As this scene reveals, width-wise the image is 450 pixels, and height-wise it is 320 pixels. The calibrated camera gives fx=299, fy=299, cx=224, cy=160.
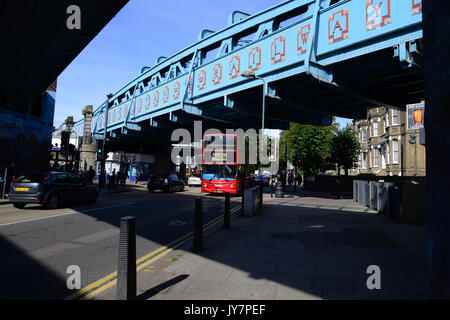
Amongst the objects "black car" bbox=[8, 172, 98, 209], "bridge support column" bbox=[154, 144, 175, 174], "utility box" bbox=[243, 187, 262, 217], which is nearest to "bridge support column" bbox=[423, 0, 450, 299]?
"utility box" bbox=[243, 187, 262, 217]

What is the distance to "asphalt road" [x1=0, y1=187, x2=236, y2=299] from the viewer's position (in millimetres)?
4188

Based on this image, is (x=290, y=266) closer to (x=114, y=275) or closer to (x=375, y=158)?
(x=114, y=275)

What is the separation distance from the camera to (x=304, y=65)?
42.2 feet

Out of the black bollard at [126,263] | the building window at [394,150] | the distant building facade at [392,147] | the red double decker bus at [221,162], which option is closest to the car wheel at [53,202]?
the black bollard at [126,263]

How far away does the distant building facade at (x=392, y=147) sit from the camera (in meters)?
27.8

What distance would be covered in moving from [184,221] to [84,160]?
3460 cm

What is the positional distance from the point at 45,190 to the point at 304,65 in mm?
11554

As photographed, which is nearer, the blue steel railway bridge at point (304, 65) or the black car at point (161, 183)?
the blue steel railway bridge at point (304, 65)

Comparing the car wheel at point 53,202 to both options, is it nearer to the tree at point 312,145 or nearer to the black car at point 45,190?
the black car at point 45,190

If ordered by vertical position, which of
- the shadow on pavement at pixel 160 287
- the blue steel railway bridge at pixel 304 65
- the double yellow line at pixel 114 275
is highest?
the blue steel railway bridge at pixel 304 65

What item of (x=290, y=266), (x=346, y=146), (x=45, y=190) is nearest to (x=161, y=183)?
(x=45, y=190)

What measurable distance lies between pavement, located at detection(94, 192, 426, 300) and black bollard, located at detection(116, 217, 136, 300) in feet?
1.01

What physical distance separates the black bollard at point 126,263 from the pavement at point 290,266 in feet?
1.01
